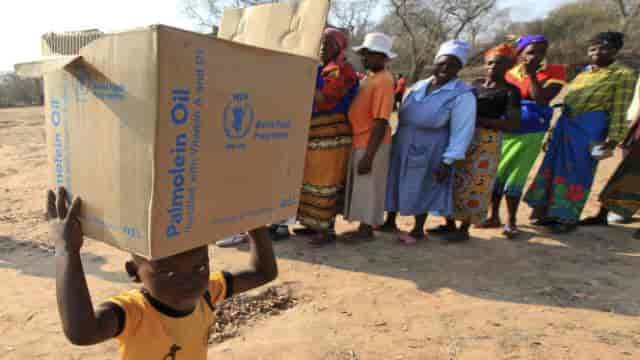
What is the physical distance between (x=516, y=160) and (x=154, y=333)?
3.59 metres

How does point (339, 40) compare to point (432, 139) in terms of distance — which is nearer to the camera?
point (339, 40)

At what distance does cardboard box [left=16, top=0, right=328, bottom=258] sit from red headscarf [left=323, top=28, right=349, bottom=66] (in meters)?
2.26

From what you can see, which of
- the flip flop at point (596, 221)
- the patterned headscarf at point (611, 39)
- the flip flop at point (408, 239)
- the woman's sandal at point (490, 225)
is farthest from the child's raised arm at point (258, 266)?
the flip flop at point (596, 221)

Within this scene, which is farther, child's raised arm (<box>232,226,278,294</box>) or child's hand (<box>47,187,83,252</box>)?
child's raised arm (<box>232,226,278,294</box>)

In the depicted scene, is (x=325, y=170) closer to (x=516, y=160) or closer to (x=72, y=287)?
(x=516, y=160)

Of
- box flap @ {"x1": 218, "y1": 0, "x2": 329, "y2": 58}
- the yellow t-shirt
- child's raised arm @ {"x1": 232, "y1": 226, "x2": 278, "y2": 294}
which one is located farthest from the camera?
child's raised arm @ {"x1": 232, "y1": 226, "x2": 278, "y2": 294}

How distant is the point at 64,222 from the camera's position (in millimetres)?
1017

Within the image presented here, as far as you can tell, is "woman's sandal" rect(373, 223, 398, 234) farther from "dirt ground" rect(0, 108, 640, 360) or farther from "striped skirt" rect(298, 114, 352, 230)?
"striped skirt" rect(298, 114, 352, 230)

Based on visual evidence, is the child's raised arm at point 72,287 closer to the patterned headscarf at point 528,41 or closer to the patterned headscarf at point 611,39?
the patterned headscarf at point 528,41

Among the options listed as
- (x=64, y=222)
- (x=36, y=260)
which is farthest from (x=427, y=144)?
(x=36, y=260)

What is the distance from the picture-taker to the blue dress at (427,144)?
3.35 metres

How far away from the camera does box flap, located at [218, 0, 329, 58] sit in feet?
4.33

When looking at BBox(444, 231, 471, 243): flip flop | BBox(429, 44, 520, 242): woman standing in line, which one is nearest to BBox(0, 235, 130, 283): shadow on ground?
BBox(444, 231, 471, 243): flip flop

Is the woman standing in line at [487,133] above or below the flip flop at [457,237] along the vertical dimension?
above
